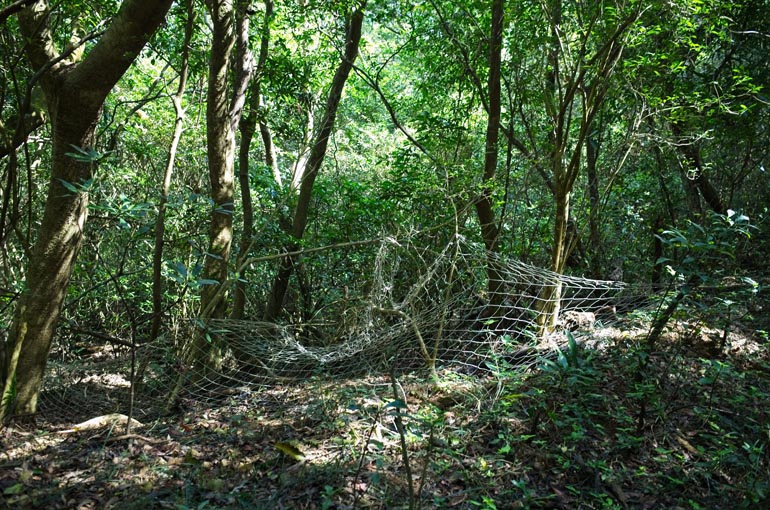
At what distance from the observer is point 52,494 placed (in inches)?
71.7

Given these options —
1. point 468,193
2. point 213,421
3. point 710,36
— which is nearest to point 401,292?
point 468,193

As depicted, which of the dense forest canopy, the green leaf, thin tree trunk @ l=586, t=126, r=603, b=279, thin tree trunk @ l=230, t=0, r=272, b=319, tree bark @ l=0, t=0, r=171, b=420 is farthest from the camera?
thin tree trunk @ l=586, t=126, r=603, b=279

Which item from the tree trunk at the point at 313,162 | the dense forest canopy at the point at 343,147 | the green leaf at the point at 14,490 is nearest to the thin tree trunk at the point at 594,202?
the dense forest canopy at the point at 343,147

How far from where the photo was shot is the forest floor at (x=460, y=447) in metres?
1.86

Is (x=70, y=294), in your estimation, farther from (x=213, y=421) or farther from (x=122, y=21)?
(x=122, y=21)

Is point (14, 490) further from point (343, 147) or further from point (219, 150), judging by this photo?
point (343, 147)

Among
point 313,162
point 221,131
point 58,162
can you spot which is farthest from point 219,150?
point 313,162

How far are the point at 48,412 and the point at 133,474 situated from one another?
0.92 m

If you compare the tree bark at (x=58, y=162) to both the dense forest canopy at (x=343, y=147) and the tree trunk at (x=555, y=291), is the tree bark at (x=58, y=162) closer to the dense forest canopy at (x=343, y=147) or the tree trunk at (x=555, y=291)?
the dense forest canopy at (x=343, y=147)

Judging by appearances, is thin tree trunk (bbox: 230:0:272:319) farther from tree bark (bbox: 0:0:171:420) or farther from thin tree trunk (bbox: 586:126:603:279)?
thin tree trunk (bbox: 586:126:603:279)

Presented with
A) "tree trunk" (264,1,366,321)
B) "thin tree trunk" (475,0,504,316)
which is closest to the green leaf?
"tree trunk" (264,1,366,321)

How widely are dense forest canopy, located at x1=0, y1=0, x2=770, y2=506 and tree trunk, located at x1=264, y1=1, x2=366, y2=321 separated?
0.02 meters

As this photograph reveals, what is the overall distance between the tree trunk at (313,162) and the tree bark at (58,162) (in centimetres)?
185

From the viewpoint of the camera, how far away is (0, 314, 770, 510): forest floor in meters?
1.86
